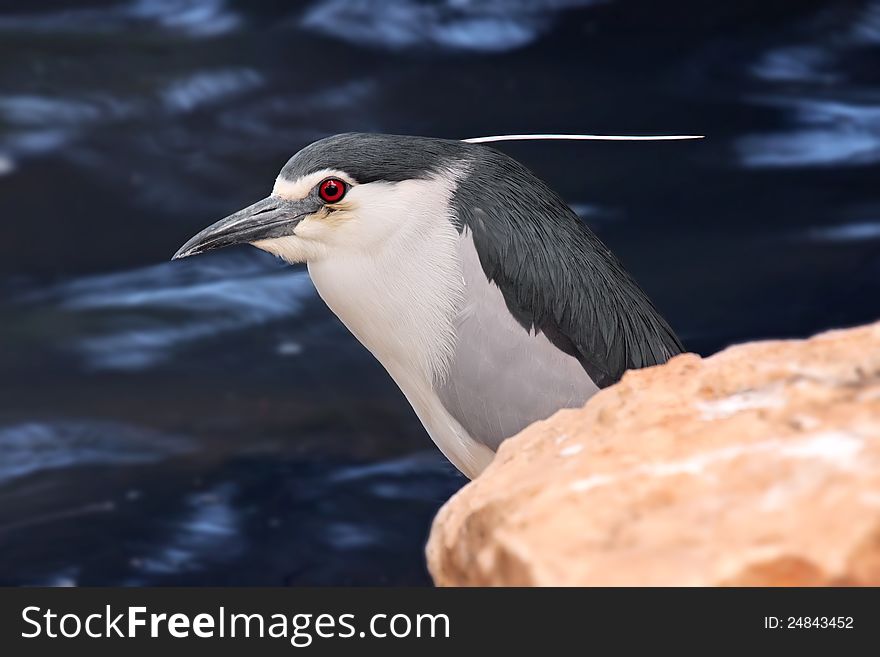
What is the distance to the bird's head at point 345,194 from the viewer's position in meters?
1.71

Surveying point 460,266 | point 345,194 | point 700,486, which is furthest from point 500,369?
point 700,486

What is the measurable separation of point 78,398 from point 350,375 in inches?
31.3

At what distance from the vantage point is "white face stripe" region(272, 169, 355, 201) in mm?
1708

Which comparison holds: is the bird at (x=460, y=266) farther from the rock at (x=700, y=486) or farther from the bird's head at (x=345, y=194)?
the rock at (x=700, y=486)

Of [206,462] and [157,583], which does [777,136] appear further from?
[157,583]

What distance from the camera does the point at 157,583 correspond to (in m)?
2.74

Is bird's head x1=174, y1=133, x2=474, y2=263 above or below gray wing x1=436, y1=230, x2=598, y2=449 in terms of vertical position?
above

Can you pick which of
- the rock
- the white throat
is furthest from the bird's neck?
the rock

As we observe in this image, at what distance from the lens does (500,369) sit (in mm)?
1752

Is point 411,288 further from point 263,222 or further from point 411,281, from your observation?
point 263,222

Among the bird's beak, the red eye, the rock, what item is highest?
the red eye

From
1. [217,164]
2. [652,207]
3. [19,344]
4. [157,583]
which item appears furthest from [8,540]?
[652,207]

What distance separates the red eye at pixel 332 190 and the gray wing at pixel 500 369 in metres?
0.19

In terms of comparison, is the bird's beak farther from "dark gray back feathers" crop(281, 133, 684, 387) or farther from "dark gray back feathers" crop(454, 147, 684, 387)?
"dark gray back feathers" crop(454, 147, 684, 387)
